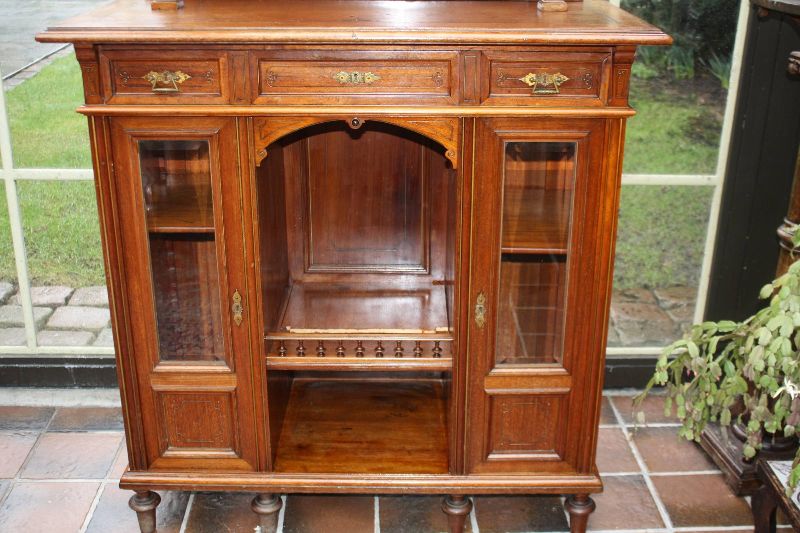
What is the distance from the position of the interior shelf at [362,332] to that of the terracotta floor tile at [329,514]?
0.52m

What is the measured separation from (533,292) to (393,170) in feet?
2.49

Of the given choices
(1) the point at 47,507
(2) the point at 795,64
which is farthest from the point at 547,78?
(1) the point at 47,507

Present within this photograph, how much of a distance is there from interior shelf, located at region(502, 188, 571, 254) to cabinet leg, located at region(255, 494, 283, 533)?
3.38 feet

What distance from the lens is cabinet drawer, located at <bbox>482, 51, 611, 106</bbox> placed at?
211 cm

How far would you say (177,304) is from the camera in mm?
2402

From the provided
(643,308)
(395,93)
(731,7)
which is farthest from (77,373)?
(731,7)

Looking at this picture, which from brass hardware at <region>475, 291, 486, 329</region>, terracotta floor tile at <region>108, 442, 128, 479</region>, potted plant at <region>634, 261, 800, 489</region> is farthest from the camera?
terracotta floor tile at <region>108, 442, 128, 479</region>

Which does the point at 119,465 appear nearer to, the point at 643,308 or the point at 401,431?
the point at 401,431

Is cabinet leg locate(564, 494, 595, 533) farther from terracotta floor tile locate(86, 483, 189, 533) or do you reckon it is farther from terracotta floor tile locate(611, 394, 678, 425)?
terracotta floor tile locate(86, 483, 189, 533)

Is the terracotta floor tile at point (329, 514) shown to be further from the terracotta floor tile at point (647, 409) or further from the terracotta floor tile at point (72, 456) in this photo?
the terracotta floor tile at point (647, 409)

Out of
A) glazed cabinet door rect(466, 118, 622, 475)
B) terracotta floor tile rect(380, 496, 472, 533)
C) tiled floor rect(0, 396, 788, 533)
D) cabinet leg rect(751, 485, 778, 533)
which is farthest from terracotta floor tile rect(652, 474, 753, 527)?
terracotta floor tile rect(380, 496, 472, 533)

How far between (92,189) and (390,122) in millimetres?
1455

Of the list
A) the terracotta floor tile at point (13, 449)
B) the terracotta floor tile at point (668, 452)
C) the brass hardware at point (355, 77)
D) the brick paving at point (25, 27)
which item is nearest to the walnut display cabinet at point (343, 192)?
the brass hardware at point (355, 77)

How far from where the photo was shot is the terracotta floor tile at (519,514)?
2688mm
